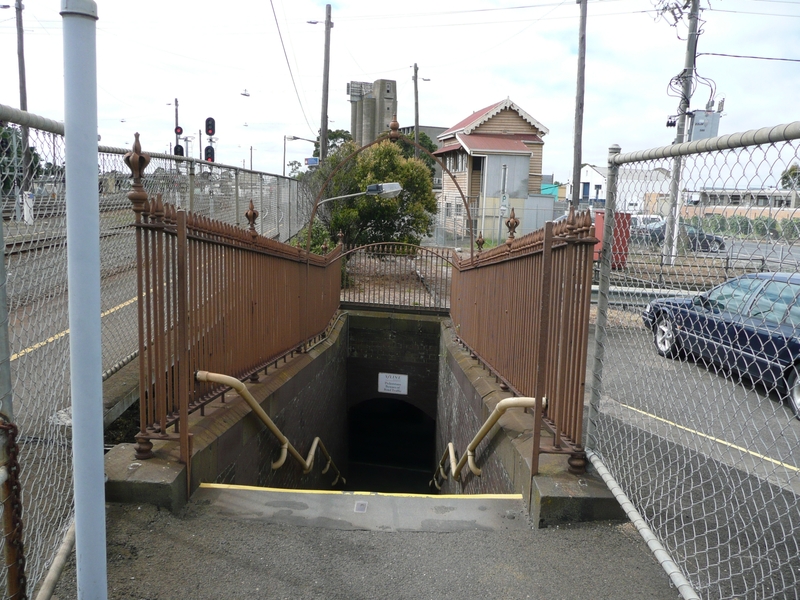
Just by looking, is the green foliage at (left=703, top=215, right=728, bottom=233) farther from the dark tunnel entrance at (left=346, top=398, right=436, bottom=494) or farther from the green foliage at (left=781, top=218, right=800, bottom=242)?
the dark tunnel entrance at (left=346, top=398, right=436, bottom=494)

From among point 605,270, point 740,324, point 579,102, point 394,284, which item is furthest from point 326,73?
point 740,324

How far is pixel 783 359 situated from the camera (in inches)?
104

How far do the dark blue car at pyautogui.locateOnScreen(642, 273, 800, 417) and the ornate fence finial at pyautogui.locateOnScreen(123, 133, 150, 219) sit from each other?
8.88ft

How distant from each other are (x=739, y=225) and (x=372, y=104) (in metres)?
39.2

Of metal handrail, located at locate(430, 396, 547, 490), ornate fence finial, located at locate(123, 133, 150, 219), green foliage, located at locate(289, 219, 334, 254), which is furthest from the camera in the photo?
green foliage, located at locate(289, 219, 334, 254)

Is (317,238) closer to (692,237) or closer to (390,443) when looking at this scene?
(390,443)

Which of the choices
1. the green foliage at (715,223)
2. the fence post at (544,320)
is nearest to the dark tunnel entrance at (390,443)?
the fence post at (544,320)

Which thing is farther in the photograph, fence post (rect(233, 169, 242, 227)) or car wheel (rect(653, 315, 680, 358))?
fence post (rect(233, 169, 242, 227))

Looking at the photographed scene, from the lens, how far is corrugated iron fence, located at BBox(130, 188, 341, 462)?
12.2 ft

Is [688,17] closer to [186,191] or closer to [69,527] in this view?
[186,191]

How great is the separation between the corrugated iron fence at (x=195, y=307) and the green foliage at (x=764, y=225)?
285 cm

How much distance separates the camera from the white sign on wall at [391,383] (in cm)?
1139

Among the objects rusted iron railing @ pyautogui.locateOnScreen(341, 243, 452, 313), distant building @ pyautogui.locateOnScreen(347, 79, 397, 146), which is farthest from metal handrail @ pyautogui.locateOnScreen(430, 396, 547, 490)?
distant building @ pyautogui.locateOnScreen(347, 79, 397, 146)

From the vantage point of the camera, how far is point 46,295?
11.3ft
